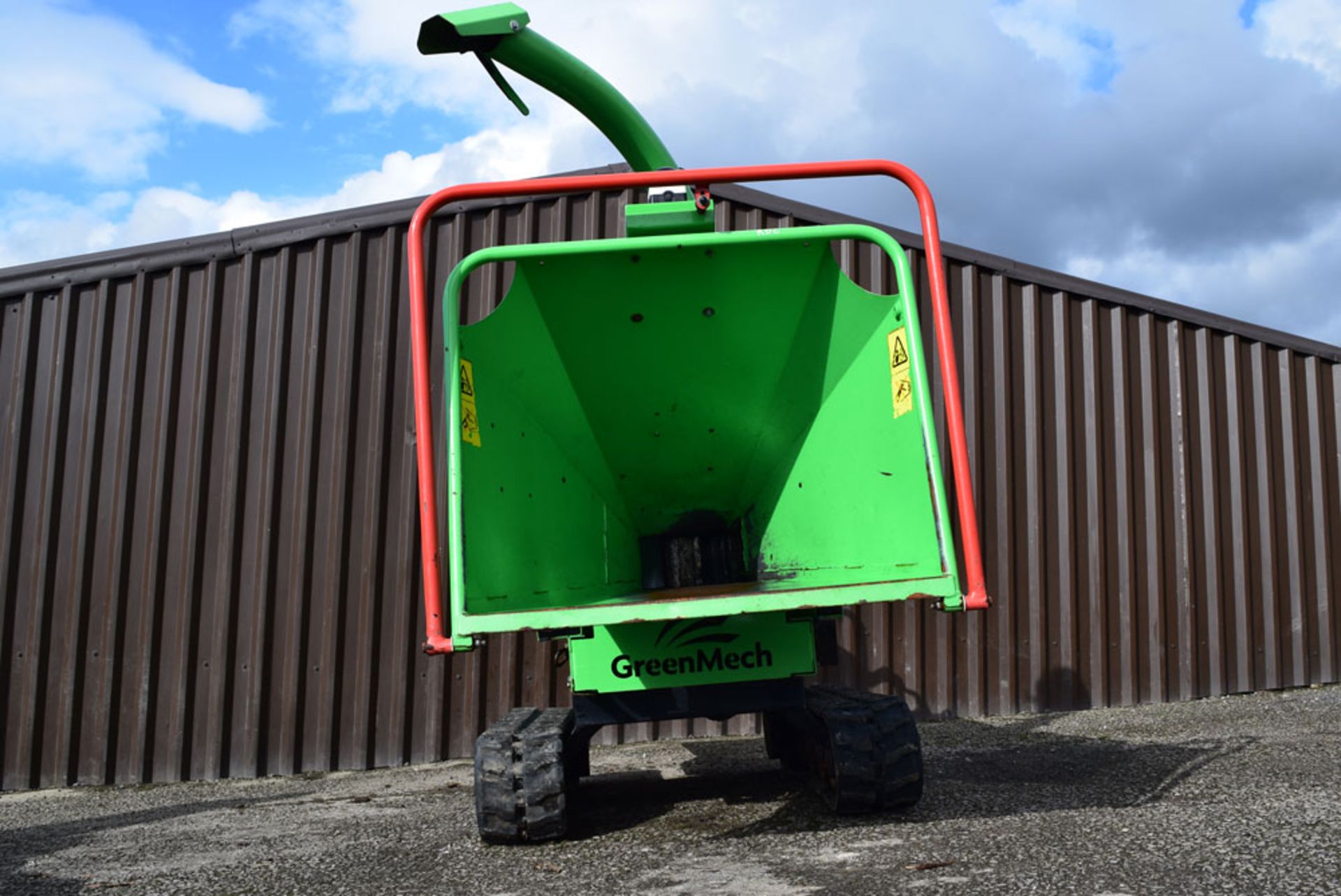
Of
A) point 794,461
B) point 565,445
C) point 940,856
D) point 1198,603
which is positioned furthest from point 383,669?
point 1198,603

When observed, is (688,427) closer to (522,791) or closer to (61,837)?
(522,791)

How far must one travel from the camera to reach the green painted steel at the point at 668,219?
364cm

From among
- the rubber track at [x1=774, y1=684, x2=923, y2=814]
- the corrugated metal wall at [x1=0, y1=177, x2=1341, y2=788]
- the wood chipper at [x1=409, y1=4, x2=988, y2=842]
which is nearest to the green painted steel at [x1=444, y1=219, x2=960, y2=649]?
the wood chipper at [x1=409, y1=4, x2=988, y2=842]

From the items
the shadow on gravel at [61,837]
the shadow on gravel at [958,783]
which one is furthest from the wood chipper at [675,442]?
the shadow on gravel at [61,837]

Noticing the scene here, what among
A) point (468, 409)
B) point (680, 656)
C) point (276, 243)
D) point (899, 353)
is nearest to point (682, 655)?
point (680, 656)

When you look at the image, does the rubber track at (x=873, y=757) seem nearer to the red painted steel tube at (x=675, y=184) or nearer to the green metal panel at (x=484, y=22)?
the red painted steel tube at (x=675, y=184)

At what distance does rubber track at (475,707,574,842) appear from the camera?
3459mm

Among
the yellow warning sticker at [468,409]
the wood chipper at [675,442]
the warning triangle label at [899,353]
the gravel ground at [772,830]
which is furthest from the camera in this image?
the warning triangle label at [899,353]

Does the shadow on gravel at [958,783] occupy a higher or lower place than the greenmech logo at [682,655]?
lower

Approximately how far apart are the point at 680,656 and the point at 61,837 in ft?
10.0

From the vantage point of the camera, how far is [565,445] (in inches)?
168

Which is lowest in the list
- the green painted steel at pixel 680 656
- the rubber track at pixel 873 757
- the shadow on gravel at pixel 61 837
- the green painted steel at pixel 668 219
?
the shadow on gravel at pixel 61 837

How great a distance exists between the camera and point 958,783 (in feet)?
13.9

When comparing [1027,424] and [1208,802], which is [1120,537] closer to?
[1027,424]
